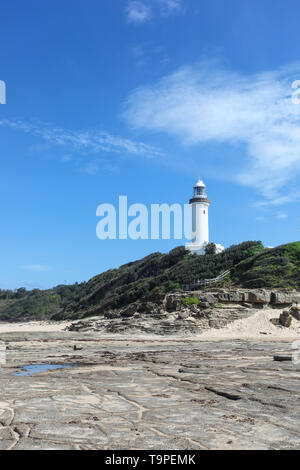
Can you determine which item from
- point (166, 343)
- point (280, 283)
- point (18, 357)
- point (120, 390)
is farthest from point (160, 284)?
point (120, 390)

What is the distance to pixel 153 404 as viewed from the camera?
8.01 meters

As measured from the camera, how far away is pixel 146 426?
252 inches

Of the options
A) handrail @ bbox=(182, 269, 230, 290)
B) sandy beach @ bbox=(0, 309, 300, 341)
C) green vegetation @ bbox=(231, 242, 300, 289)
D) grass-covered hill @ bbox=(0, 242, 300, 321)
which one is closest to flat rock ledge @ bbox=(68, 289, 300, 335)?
sandy beach @ bbox=(0, 309, 300, 341)

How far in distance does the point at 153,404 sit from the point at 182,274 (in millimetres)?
37195

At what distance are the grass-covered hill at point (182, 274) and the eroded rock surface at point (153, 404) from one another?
71.2 feet

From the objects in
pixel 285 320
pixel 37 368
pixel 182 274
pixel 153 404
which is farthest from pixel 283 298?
pixel 153 404

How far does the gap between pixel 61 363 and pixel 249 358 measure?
19.7 feet

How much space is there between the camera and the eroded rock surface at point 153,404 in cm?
574

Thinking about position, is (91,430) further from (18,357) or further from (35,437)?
(18,357)

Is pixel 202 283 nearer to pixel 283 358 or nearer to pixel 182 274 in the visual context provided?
pixel 182 274

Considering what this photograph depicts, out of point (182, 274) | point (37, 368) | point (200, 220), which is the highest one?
point (200, 220)

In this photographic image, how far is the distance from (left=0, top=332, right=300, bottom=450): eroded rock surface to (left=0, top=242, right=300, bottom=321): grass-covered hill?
2170cm

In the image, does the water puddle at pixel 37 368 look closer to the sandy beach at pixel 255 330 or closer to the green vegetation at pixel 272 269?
the sandy beach at pixel 255 330
